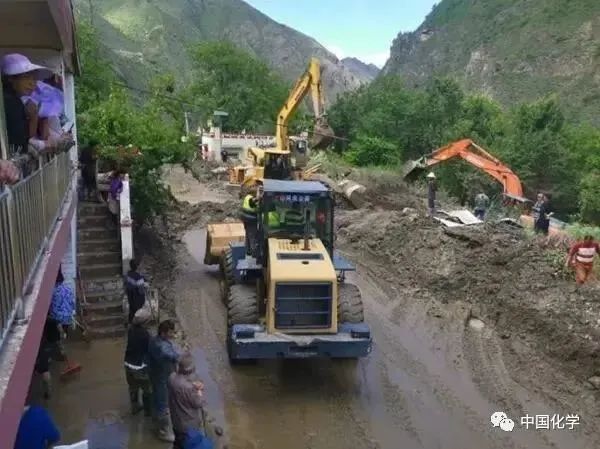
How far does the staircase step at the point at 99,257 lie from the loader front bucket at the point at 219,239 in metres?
2.77

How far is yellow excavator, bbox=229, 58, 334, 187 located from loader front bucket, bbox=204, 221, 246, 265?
731 centimetres

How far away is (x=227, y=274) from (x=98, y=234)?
104 inches

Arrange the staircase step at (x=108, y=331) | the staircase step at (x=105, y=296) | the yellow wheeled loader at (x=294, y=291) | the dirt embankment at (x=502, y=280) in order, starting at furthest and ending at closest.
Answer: the staircase step at (x=105, y=296) < the staircase step at (x=108, y=331) < the dirt embankment at (x=502, y=280) < the yellow wheeled loader at (x=294, y=291)

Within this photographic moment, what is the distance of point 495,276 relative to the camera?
13.6 metres

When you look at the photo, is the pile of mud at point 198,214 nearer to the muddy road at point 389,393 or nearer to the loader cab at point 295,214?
the muddy road at point 389,393

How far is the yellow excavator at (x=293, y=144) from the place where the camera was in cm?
2184

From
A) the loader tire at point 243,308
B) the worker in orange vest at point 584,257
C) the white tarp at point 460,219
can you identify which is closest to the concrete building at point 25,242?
the loader tire at point 243,308

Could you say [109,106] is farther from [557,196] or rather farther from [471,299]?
[557,196]

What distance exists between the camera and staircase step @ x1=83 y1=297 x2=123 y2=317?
10727 millimetres

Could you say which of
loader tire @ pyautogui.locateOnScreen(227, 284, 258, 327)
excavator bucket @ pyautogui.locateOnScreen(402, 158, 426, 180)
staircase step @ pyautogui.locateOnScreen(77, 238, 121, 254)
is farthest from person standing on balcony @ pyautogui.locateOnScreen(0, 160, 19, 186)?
excavator bucket @ pyautogui.locateOnScreen(402, 158, 426, 180)

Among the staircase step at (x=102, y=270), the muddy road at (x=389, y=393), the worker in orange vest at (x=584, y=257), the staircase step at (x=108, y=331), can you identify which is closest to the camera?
the muddy road at (x=389, y=393)

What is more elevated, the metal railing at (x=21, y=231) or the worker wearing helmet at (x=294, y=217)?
the metal railing at (x=21, y=231)

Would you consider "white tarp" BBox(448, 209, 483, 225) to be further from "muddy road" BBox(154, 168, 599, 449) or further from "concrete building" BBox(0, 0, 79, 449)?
"concrete building" BBox(0, 0, 79, 449)

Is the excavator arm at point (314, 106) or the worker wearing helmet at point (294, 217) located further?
the excavator arm at point (314, 106)
